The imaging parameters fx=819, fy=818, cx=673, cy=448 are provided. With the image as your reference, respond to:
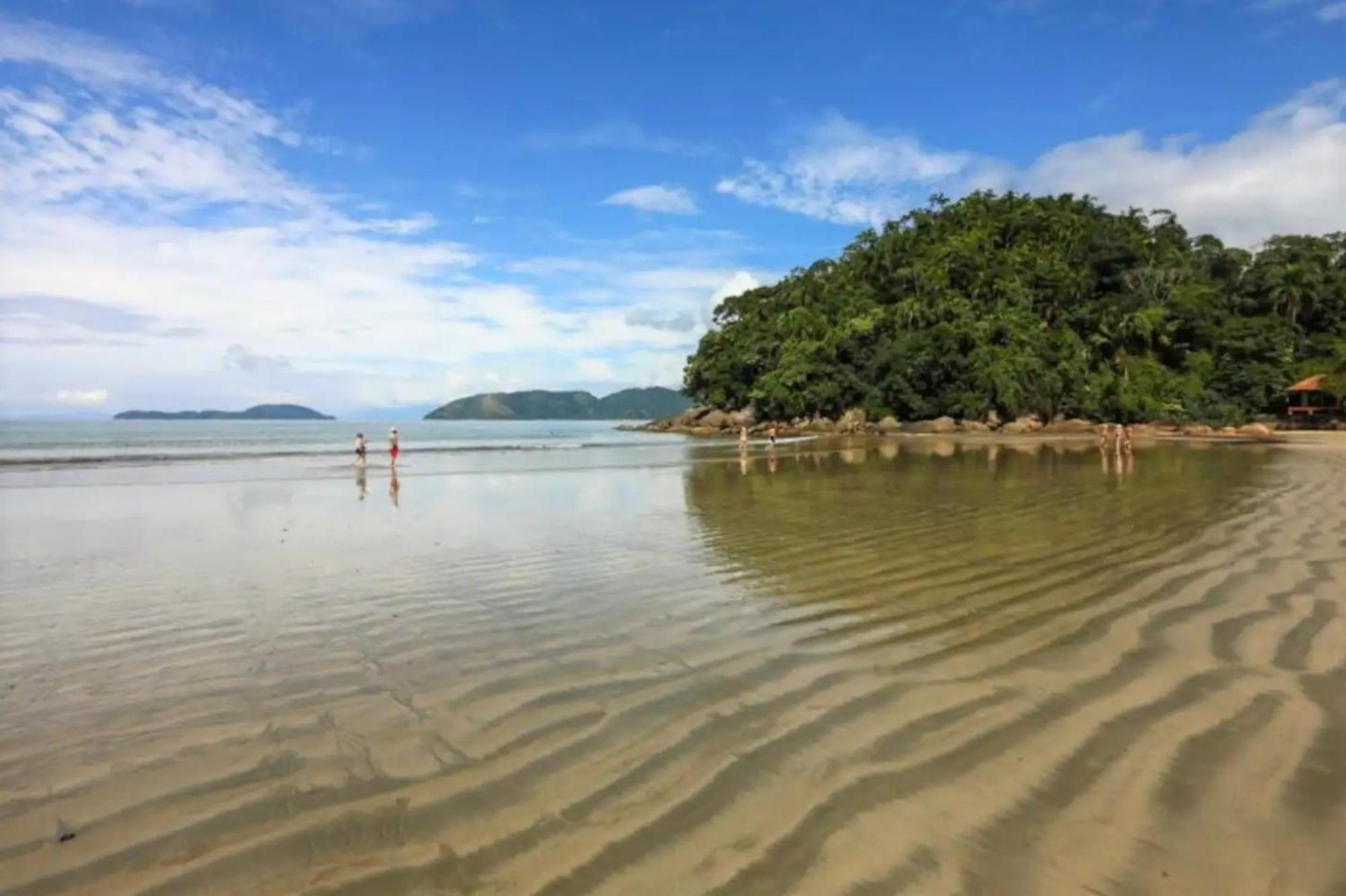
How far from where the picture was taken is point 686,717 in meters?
5.18

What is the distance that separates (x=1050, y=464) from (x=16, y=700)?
98.7ft

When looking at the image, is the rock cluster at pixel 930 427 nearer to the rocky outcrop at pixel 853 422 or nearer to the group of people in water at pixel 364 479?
the rocky outcrop at pixel 853 422

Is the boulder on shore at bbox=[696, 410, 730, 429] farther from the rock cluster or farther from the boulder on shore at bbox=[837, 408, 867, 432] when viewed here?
the boulder on shore at bbox=[837, 408, 867, 432]

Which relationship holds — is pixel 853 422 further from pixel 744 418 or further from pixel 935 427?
pixel 744 418

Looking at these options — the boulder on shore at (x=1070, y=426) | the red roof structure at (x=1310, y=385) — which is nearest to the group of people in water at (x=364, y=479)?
the boulder on shore at (x=1070, y=426)

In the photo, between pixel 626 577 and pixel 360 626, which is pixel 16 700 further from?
pixel 626 577

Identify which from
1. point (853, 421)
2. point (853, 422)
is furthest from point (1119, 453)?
point (853, 421)

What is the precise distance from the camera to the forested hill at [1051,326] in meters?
71.8

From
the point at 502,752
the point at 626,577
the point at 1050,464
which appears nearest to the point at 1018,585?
the point at 626,577

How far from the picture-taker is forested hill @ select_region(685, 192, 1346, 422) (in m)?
71.8

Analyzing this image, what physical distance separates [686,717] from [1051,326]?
277 ft

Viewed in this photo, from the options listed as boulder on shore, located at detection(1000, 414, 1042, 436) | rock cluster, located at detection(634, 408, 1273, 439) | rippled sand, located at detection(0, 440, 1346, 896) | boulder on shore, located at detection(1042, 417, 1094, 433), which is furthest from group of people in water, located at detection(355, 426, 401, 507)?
boulder on shore, located at detection(1042, 417, 1094, 433)

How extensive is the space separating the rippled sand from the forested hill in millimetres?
65673

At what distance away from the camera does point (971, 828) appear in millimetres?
3633
